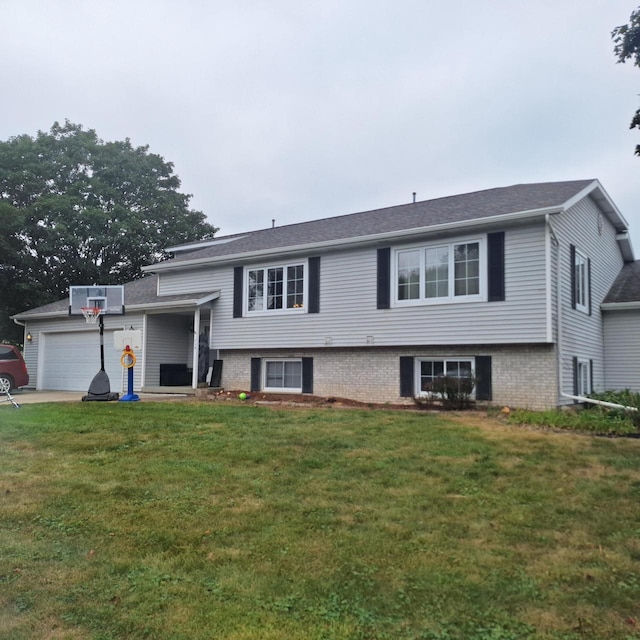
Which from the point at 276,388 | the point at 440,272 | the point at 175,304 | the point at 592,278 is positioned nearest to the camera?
the point at 440,272

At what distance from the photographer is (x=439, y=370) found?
1252 cm

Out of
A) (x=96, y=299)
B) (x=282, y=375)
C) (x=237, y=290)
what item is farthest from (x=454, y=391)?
(x=96, y=299)

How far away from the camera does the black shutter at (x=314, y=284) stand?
46.1 feet

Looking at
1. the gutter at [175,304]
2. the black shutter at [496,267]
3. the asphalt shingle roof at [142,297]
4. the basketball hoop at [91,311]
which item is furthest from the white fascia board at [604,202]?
the basketball hoop at [91,311]

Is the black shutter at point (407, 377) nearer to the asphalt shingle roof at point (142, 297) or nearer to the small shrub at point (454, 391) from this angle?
the small shrub at point (454, 391)

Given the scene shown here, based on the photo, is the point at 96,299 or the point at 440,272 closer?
the point at 440,272

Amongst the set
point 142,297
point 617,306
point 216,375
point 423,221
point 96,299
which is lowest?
point 216,375

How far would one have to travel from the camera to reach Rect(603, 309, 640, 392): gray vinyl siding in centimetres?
1445

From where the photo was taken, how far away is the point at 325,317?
45.3 feet

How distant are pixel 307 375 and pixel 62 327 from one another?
9.93 metres

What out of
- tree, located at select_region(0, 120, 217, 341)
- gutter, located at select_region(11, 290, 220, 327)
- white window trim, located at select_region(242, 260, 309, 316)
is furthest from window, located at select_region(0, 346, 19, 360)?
tree, located at select_region(0, 120, 217, 341)

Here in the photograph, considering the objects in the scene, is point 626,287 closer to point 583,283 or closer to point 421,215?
point 583,283

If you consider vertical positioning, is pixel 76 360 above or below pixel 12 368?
above

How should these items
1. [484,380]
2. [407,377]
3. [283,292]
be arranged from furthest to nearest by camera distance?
[283,292] < [407,377] < [484,380]
